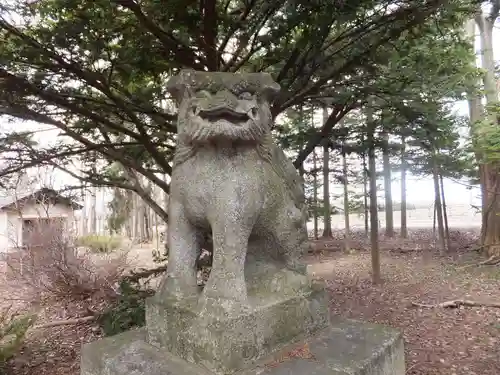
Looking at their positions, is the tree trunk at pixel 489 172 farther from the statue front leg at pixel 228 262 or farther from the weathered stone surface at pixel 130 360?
the weathered stone surface at pixel 130 360

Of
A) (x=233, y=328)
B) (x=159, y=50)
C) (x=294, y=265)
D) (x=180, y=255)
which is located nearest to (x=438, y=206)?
(x=159, y=50)

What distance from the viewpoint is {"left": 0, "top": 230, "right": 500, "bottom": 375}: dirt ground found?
3951mm

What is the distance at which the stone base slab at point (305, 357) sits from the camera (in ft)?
5.49

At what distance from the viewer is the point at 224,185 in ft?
5.79

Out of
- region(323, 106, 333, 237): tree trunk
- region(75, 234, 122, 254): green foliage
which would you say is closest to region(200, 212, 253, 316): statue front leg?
region(323, 106, 333, 237): tree trunk

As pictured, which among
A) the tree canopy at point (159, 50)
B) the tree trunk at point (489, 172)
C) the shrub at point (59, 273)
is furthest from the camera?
the tree trunk at point (489, 172)

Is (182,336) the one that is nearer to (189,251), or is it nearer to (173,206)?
(189,251)

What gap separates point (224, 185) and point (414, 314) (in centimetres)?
463

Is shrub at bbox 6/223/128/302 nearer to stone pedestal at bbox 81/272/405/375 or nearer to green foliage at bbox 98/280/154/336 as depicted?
green foliage at bbox 98/280/154/336

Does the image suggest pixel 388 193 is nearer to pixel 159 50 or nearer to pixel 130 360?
pixel 159 50

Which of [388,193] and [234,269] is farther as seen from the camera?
[388,193]

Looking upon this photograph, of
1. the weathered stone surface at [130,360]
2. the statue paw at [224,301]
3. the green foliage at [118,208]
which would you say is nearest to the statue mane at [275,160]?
the statue paw at [224,301]

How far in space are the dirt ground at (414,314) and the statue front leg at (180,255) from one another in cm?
266

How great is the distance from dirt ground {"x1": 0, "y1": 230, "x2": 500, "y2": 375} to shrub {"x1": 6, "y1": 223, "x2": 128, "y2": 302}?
1.02 ft
